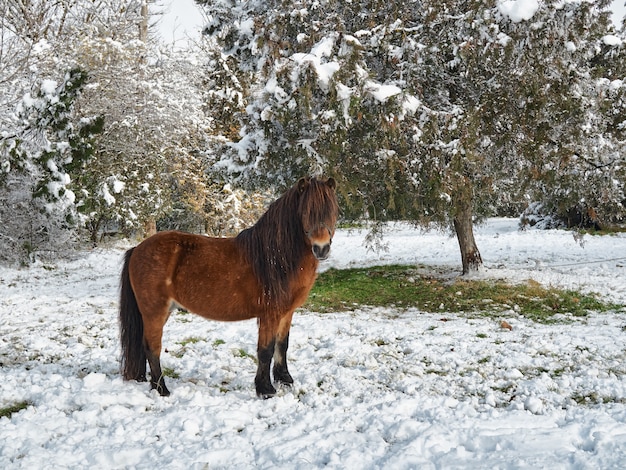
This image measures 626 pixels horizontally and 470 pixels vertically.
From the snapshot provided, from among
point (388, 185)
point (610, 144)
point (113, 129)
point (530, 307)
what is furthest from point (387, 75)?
point (113, 129)

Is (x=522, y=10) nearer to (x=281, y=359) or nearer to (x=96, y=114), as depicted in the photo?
(x=281, y=359)

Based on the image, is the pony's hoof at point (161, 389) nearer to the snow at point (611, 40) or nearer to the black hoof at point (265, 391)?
the black hoof at point (265, 391)

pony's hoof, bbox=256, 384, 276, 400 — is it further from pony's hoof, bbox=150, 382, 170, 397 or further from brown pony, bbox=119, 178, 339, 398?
pony's hoof, bbox=150, 382, 170, 397

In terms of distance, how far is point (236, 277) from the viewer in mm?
3801

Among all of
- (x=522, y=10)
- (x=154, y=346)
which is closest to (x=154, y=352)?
(x=154, y=346)

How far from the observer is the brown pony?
12.3 ft

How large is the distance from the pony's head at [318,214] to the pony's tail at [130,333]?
155cm

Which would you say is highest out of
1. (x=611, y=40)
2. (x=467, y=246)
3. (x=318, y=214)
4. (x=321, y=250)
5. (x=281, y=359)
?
(x=611, y=40)

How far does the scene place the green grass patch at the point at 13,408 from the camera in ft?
10.9

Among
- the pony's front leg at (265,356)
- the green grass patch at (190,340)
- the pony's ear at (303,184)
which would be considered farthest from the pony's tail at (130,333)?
the pony's ear at (303,184)

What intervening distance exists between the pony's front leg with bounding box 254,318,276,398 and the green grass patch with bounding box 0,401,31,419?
1.69m

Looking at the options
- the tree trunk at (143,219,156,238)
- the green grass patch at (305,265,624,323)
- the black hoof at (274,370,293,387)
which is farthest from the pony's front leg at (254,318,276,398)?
the tree trunk at (143,219,156,238)

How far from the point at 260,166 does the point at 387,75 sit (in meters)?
2.59

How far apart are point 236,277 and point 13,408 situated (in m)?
1.84
